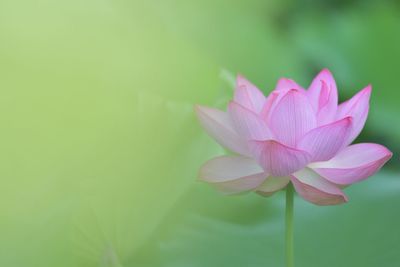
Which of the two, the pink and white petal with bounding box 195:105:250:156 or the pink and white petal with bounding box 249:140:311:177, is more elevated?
the pink and white petal with bounding box 195:105:250:156

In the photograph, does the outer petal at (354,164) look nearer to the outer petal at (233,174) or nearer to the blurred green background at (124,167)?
the outer petal at (233,174)

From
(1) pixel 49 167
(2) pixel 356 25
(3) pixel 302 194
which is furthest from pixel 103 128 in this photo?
(2) pixel 356 25

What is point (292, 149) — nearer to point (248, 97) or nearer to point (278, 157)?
point (278, 157)

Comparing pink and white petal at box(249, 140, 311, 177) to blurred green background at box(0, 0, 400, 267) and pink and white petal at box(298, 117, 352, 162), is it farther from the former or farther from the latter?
blurred green background at box(0, 0, 400, 267)

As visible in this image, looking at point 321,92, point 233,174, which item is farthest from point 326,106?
point 233,174

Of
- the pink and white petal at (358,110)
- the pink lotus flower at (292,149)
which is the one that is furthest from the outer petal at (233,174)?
the pink and white petal at (358,110)

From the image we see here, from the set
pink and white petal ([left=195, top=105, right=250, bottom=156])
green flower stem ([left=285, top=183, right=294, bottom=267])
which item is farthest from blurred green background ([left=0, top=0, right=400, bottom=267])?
green flower stem ([left=285, top=183, right=294, bottom=267])
